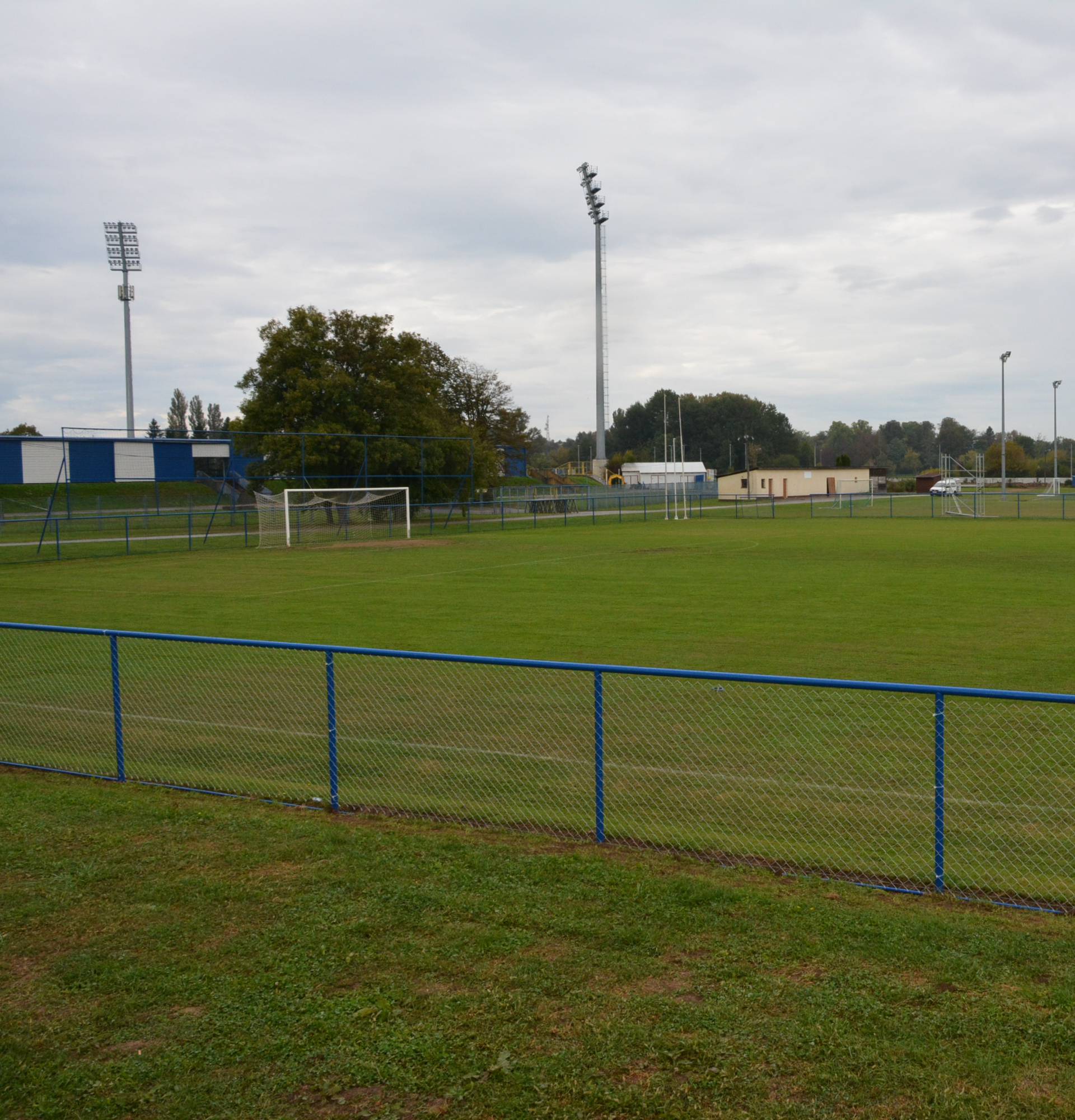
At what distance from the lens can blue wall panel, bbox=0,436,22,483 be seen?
39281 mm

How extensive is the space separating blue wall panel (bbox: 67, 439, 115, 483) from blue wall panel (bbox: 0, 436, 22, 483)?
181cm

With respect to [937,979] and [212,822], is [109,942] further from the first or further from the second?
[937,979]

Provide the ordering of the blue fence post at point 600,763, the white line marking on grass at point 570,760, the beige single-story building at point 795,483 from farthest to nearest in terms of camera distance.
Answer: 1. the beige single-story building at point 795,483
2. the white line marking on grass at point 570,760
3. the blue fence post at point 600,763

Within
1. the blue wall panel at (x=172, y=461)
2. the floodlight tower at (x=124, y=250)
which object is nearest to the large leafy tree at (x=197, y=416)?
the floodlight tower at (x=124, y=250)

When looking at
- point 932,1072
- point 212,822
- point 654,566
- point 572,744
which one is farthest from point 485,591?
point 932,1072

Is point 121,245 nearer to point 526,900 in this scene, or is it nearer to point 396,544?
point 396,544

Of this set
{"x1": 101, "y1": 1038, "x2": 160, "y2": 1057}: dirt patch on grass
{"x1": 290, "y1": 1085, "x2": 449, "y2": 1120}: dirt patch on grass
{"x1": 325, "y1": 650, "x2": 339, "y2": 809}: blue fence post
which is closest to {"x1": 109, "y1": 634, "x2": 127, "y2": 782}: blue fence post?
{"x1": 325, "y1": 650, "x2": 339, "y2": 809}: blue fence post

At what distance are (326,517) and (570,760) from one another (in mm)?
38125

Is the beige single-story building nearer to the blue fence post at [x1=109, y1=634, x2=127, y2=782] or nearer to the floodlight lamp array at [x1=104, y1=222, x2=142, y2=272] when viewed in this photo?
the floodlight lamp array at [x1=104, y1=222, x2=142, y2=272]

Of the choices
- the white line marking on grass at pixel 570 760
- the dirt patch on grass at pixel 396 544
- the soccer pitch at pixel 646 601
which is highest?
the dirt patch on grass at pixel 396 544

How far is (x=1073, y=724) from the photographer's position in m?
11.3

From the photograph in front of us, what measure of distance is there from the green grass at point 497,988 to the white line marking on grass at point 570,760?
2.27 meters

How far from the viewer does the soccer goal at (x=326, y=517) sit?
44625 mm

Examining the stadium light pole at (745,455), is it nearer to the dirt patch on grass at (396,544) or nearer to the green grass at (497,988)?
the dirt patch on grass at (396,544)
